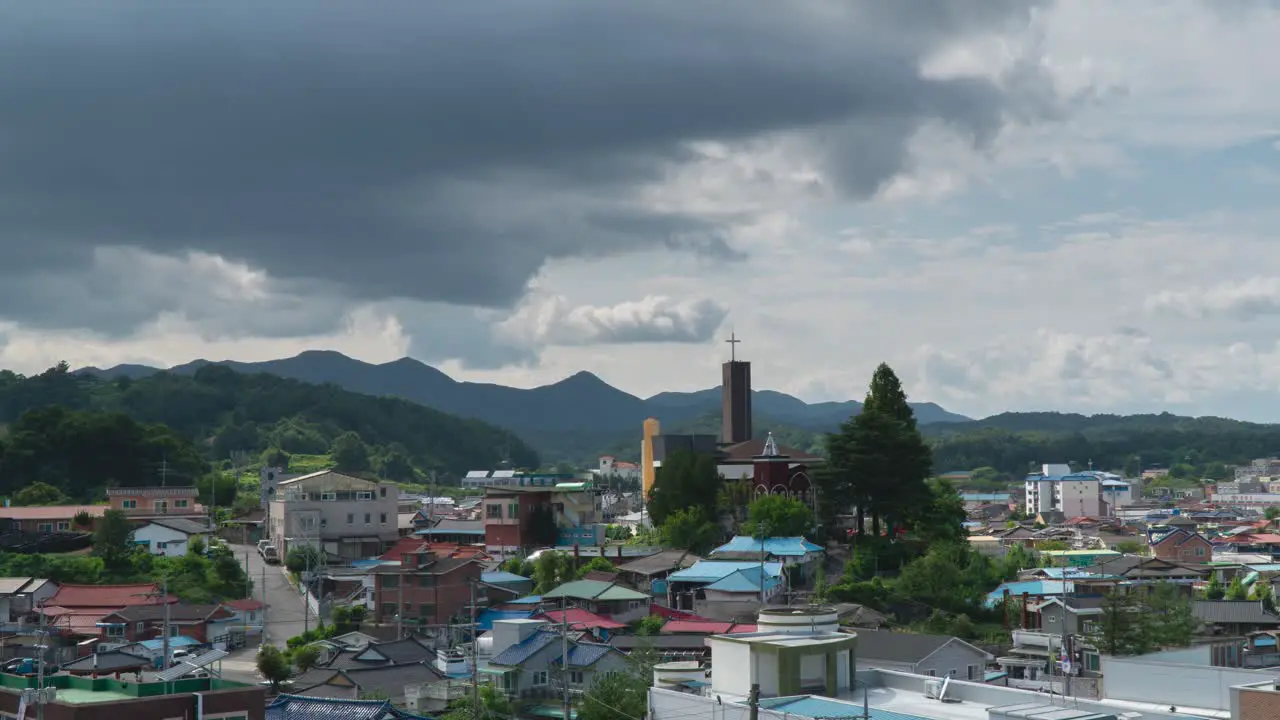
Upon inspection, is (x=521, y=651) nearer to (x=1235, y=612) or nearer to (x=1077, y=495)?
(x=1235, y=612)

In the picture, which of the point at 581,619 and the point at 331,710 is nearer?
the point at 331,710

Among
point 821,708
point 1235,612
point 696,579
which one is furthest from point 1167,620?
point 821,708

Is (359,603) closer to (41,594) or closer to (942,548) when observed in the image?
(41,594)

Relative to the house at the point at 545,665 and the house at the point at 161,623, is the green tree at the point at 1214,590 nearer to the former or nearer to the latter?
the house at the point at 545,665

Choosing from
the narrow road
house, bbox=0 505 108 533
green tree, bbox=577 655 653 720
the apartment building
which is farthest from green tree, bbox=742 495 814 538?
house, bbox=0 505 108 533

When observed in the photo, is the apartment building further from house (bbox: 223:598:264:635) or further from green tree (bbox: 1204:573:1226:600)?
green tree (bbox: 1204:573:1226:600)
